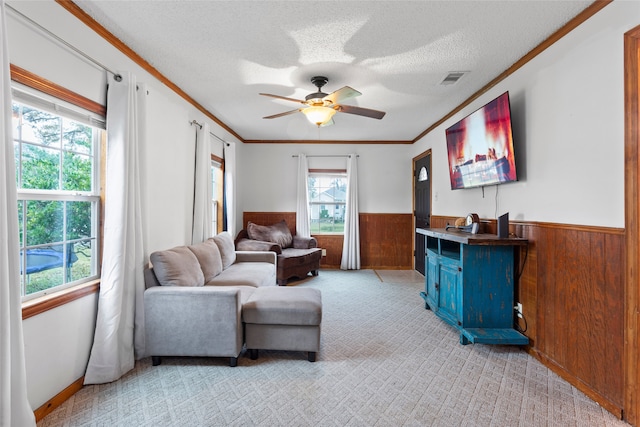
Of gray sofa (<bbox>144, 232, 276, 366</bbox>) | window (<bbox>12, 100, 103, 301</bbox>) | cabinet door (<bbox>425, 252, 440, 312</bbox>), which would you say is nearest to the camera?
window (<bbox>12, 100, 103, 301</bbox>)

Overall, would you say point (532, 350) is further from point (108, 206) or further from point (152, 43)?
point (152, 43)

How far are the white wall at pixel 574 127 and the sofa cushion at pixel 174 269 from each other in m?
3.00

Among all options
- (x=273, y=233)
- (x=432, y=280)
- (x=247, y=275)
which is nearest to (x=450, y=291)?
(x=432, y=280)

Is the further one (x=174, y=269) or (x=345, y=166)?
(x=345, y=166)

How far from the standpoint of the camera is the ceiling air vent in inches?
115

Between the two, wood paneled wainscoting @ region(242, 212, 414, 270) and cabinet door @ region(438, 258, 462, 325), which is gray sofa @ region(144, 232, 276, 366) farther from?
wood paneled wainscoting @ region(242, 212, 414, 270)

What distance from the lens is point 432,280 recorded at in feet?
11.4

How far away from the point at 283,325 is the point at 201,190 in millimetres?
2079

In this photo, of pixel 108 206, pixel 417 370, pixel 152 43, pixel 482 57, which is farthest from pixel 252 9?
pixel 417 370

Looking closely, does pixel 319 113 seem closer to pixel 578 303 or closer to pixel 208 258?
pixel 208 258

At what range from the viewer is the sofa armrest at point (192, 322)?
2.29 m

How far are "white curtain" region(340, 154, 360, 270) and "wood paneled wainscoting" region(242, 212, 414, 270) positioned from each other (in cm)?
20

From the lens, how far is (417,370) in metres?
2.31

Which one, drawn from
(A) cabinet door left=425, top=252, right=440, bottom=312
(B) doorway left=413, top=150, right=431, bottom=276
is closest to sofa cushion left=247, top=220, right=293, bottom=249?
(B) doorway left=413, top=150, right=431, bottom=276
